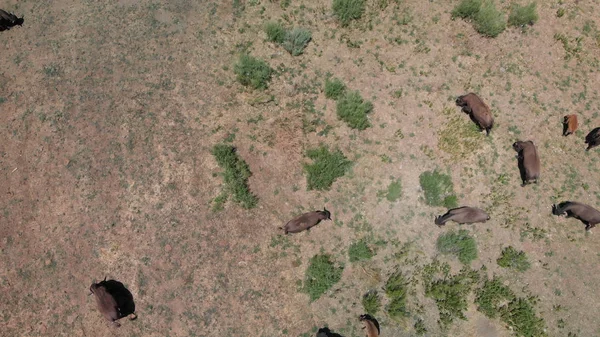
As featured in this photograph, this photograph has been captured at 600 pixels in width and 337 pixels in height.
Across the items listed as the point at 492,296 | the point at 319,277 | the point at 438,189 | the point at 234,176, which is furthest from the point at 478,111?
the point at 234,176

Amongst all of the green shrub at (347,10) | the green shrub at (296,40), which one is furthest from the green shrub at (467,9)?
the green shrub at (296,40)

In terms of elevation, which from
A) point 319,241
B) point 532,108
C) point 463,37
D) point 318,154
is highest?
point 463,37

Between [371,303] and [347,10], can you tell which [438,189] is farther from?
[347,10]

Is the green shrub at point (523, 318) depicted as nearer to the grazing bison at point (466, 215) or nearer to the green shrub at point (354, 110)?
the grazing bison at point (466, 215)

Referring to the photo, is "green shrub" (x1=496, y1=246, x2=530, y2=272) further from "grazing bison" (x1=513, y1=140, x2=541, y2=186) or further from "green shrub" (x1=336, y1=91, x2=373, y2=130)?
"green shrub" (x1=336, y1=91, x2=373, y2=130)

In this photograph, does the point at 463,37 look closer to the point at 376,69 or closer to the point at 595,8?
the point at 376,69

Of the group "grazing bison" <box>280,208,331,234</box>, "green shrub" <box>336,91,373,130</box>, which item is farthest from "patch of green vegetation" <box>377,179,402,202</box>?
"grazing bison" <box>280,208,331,234</box>

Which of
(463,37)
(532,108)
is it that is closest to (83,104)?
(463,37)
